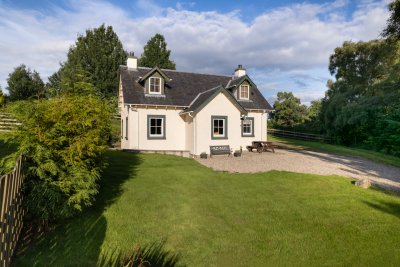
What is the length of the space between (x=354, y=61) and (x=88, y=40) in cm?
4194

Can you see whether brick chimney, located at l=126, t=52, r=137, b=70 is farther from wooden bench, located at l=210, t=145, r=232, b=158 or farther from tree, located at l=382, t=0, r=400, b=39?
tree, located at l=382, t=0, r=400, b=39

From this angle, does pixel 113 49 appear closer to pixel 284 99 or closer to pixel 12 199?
pixel 284 99

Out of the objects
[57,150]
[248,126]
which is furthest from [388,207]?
[248,126]

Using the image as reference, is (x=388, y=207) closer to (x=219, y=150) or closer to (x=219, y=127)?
(x=219, y=150)

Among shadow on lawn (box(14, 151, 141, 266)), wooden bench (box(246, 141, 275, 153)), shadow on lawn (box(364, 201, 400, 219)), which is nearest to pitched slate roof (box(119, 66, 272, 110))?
wooden bench (box(246, 141, 275, 153))

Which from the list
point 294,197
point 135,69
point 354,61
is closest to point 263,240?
point 294,197

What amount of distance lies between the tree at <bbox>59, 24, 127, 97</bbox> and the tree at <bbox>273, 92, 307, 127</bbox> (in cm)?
2899

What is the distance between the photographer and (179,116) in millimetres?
22875

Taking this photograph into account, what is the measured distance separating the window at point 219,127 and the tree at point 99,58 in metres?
28.2

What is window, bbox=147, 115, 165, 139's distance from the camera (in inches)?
858

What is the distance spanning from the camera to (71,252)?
6395 millimetres

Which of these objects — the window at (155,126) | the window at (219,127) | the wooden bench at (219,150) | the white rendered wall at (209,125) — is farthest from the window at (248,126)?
the window at (155,126)

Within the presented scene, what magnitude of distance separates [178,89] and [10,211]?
65.1 feet

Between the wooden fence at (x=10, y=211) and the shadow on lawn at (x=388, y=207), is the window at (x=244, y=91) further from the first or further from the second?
the wooden fence at (x=10, y=211)
